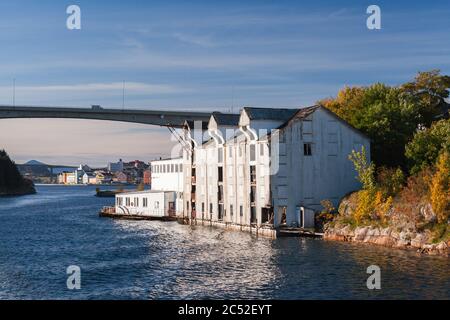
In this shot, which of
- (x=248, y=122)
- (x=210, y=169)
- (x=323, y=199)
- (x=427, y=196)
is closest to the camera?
(x=427, y=196)

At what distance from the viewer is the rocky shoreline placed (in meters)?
48.7

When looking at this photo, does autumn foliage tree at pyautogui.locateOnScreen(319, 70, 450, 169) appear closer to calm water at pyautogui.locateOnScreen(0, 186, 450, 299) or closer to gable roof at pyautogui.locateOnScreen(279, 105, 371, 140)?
gable roof at pyautogui.locateOnScreen(279, 105, 371, 140)

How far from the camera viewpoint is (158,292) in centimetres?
3719

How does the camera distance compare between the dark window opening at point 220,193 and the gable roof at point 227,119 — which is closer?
the dark window opening at point 220,193

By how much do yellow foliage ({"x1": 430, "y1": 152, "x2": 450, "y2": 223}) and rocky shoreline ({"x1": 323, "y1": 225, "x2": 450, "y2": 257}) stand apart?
235 cm

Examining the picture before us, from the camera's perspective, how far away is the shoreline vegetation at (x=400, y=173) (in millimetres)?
51625

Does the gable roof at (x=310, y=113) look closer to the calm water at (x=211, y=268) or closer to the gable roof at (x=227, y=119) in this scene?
the gable roof at (x=227, y=119)

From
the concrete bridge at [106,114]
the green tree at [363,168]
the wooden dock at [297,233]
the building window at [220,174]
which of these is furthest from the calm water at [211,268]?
the concrete bridge at [106,114]

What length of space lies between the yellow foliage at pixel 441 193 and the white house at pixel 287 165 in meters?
14.7

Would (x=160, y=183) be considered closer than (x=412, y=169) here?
No

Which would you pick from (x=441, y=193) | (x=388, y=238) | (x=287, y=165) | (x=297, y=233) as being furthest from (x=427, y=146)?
(x=297, y=233)
